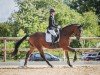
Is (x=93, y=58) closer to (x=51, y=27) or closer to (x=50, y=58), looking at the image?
(x=50, y=58)

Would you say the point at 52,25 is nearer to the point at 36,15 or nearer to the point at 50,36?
the point at 50,36

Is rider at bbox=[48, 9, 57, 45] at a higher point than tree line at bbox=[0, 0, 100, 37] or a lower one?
higher

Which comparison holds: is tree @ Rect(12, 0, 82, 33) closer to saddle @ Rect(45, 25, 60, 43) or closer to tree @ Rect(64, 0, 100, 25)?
tree @ Rect(64, 0, 100, 25)

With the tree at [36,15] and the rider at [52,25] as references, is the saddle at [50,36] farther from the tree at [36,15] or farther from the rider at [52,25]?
the tree at [36,15]

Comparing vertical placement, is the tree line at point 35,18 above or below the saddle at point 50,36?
below

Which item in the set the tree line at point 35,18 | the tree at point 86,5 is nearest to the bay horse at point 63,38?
the tree line at point 35,18

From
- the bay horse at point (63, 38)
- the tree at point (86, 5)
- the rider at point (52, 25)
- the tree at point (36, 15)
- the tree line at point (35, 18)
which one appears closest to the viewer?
the rider at point (52, 25)

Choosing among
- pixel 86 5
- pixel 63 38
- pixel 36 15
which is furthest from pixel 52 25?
pixel 86 5

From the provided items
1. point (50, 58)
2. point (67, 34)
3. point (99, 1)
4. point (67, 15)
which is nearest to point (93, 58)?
point (50, 58)

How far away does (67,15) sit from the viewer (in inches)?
1258

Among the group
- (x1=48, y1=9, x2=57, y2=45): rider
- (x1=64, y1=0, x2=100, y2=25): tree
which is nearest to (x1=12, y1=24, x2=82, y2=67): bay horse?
(x1=48, y1=9, x2=57, y2=45): rider

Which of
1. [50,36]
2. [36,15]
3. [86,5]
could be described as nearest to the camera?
[50,36]

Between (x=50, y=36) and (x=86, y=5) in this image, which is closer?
(x=50, y=36)

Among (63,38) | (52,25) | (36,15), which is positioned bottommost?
(36,15)
